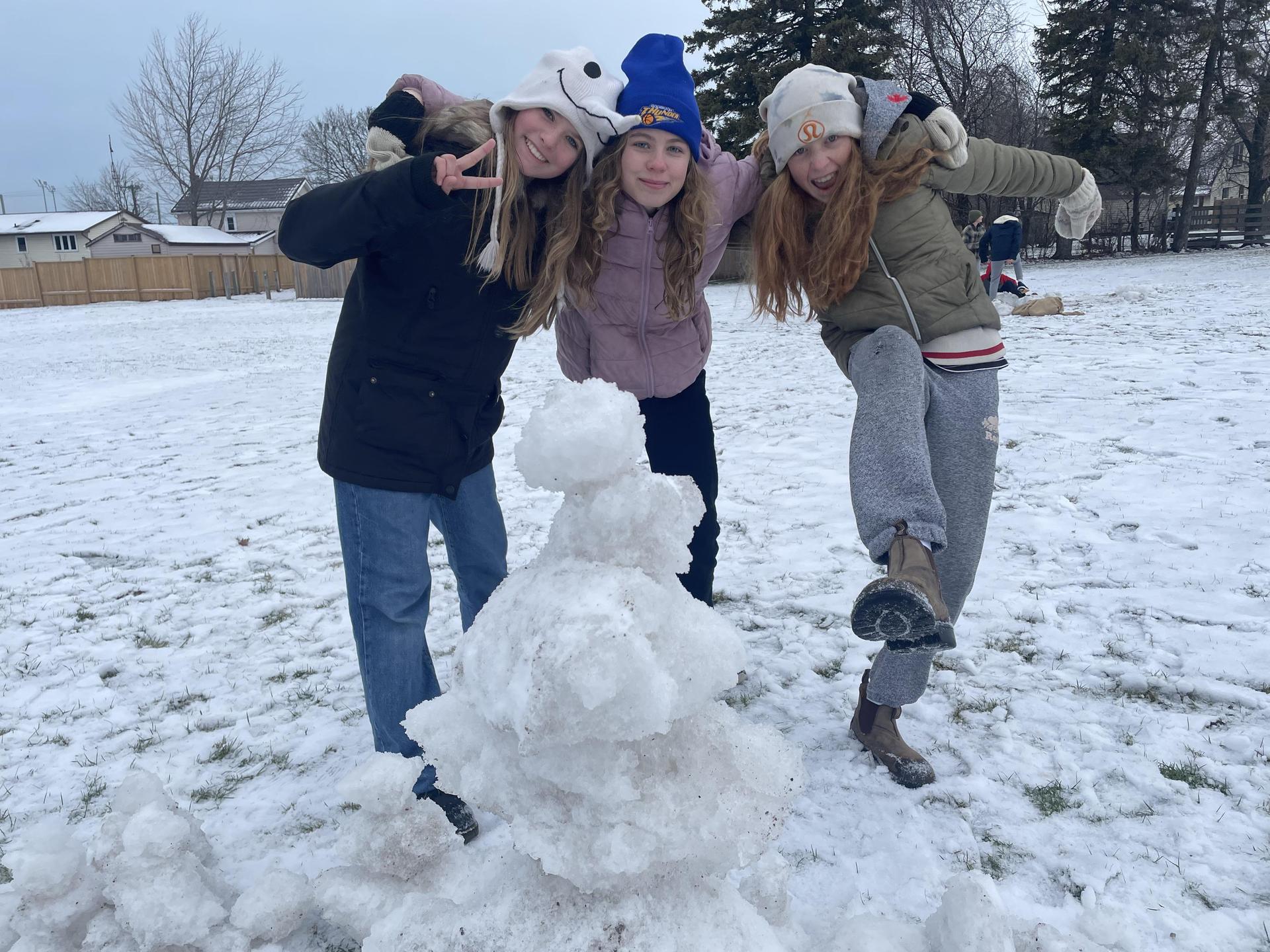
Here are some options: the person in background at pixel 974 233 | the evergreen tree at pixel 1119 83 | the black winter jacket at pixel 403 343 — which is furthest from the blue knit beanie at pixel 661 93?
the evergreen tree at pixel 1119 83

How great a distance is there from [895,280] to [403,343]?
142 cm

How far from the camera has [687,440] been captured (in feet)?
9.54

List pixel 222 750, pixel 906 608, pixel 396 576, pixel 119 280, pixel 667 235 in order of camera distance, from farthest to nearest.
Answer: pixel 119 280 → pixel 222 750 → pixel 667 235 → pixel 396 576 → pixel 906 608

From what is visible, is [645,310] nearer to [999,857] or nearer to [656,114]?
[656,114]

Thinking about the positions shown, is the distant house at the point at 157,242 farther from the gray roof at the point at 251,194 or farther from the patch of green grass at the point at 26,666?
the patch of green grass at the point at 26,666

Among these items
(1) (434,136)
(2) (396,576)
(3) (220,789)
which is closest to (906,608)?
(2) (396,576)

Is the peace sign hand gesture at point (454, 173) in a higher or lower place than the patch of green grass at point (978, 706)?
higher

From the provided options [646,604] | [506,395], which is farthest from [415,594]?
[506,395]

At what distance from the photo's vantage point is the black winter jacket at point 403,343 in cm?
208

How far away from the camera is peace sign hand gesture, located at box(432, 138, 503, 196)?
1.90m

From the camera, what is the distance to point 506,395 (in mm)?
8812

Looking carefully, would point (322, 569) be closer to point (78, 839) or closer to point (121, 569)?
point (121, 569)

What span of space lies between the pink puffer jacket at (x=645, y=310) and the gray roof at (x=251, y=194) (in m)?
54.9

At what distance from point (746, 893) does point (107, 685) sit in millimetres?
2988
